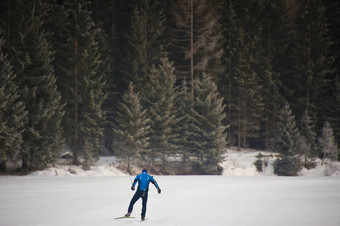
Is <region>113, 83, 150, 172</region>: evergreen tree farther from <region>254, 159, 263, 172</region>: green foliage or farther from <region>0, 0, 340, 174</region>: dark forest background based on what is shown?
<region>254, 159, 263, 172</region>: green foliage

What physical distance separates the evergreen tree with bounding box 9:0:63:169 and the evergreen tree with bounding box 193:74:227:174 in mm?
14979

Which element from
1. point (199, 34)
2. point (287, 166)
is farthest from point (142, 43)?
point (287, 166)

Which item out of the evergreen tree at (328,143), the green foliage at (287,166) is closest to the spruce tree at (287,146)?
the green foliage at (287,166)

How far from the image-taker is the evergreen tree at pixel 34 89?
103 feet

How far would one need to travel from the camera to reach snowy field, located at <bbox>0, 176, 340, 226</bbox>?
13867mm

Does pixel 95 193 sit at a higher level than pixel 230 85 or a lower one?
lower

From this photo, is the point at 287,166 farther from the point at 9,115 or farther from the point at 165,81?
the point at 9,115

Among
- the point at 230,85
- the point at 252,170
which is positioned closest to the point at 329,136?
the point at 252,170

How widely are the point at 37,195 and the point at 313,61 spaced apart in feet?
136

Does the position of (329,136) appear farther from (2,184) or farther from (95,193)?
(2,184)

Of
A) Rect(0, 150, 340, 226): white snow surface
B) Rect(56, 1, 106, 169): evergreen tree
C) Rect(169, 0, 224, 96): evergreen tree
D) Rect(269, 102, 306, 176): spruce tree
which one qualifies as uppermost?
Rect(169, 0, 224, 96): evergreen tree

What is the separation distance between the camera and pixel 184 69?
51531 mm

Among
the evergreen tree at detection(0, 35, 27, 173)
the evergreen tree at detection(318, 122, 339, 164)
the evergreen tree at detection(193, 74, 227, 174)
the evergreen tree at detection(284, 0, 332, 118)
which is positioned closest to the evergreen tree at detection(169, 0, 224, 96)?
the evergreen tree at detection(193, 74, 227, 174)

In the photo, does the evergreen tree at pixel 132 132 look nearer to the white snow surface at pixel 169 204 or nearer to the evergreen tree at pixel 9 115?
the white snow surface at pixel 169 204
